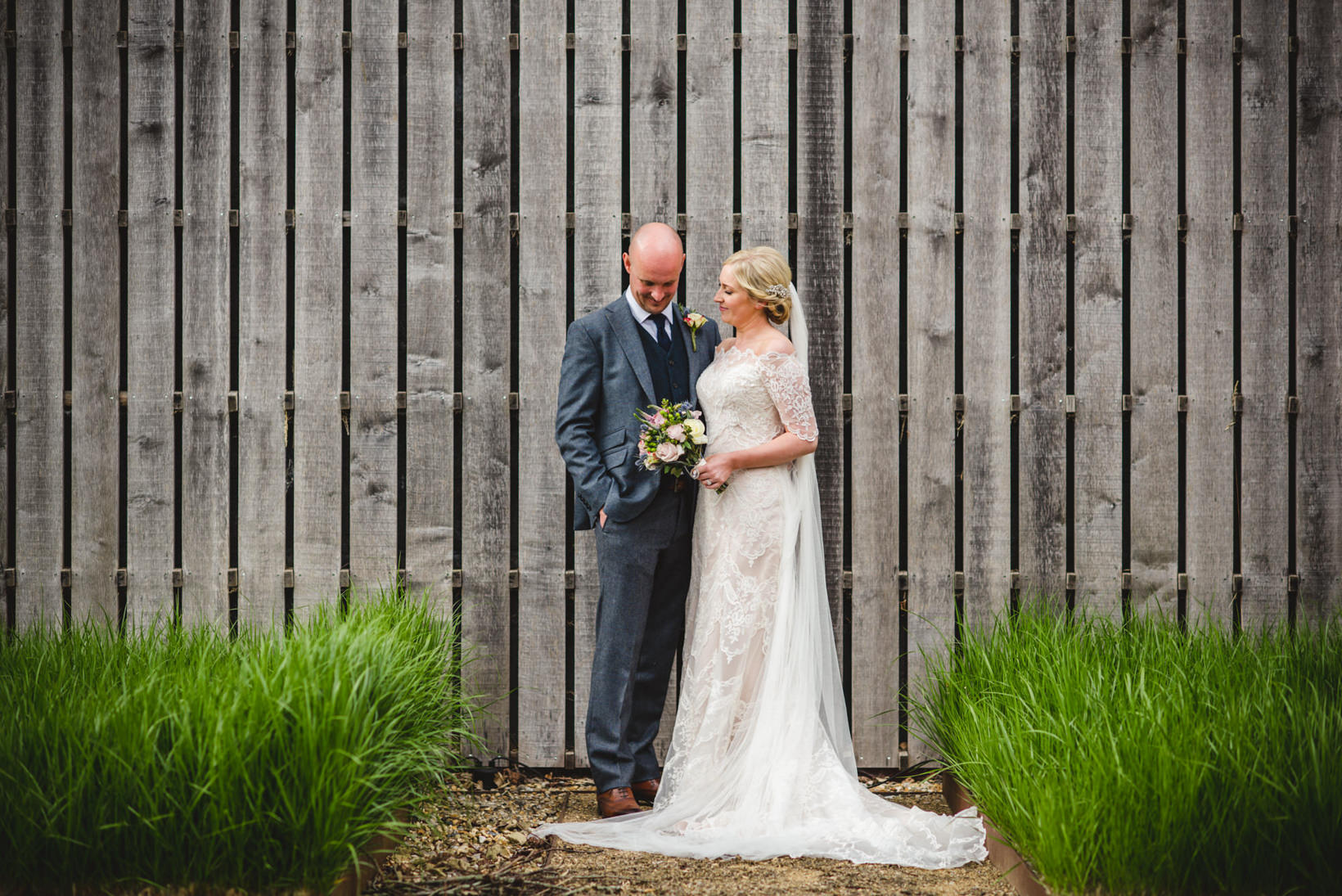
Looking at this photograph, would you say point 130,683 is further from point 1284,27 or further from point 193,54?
point 1284,27

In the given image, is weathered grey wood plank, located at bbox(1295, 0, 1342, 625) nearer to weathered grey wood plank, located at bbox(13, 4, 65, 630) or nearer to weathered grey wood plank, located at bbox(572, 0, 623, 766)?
weathered grey wood plank, located at bbox(572, 0, 623, 766)

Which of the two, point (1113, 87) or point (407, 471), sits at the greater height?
point (1113, 87)

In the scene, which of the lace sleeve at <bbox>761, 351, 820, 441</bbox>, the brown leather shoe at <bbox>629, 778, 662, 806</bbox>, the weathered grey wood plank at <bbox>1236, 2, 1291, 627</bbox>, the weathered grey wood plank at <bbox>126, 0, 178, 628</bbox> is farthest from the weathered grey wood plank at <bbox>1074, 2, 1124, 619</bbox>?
the weathered grey wood plank at <bbox>126, 0, 178, 628</bbox>

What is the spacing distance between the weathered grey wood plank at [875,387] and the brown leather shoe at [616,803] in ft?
3.55

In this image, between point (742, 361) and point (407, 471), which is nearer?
point (742, 361)

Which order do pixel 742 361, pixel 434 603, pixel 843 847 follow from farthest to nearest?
pixel 434 603 < pixel 742 361 < pixel 843 847

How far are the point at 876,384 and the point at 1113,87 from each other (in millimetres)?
1634

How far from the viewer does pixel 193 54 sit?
414 centimetres

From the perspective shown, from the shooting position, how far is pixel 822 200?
4184mm

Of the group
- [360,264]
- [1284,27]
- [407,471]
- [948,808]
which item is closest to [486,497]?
[407,471]

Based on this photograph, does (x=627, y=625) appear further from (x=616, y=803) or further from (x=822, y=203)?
(x=822, y=203)

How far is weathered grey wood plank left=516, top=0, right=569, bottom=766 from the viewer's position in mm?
4145

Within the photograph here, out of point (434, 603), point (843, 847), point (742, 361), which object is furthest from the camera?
point (434, 603)

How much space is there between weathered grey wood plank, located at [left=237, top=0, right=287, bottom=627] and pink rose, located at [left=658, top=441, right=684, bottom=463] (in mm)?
1752
